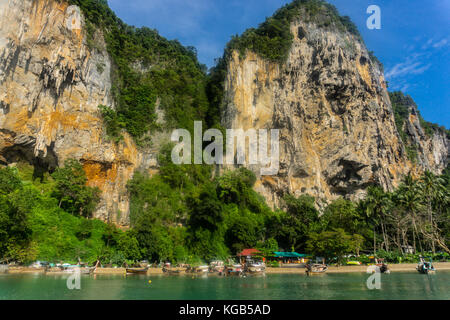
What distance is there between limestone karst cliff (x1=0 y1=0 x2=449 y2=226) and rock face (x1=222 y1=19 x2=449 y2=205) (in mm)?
165

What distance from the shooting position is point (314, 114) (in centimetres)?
5172

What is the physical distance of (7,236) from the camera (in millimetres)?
26500

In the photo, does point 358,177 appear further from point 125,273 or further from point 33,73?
point 33,73

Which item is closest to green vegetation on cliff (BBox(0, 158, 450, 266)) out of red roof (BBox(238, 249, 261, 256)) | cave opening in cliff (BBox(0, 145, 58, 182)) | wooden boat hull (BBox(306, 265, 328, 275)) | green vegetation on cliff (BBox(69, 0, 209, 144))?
cave opening in cliff (BBox(0, 145, 58, 182))

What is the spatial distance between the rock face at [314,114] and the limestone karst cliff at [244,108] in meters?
0.17

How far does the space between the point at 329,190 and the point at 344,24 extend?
1250 inches

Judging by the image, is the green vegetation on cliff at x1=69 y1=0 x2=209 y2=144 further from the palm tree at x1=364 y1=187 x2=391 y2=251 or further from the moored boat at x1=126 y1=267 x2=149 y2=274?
the palm tree at x1=364 y1=187 x2=391 y2=251

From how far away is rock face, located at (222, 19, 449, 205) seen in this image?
4888 centimetres

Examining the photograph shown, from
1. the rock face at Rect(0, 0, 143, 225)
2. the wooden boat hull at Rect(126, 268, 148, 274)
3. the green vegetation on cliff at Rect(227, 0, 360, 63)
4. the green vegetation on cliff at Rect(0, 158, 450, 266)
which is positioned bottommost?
the wooden boat hull at Rect(126, 268, 148, 274)

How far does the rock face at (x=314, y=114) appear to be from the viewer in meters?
48.9

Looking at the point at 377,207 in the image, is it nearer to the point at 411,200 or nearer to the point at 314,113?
the point at 411,200

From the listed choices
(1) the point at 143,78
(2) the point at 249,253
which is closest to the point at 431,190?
(2) the point at 249,253

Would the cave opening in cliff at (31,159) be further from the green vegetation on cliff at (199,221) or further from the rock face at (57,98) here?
the green vegetation on cliff at (199,221)
